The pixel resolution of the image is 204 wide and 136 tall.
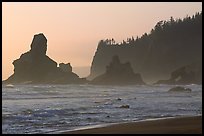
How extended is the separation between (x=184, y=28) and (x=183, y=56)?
12123 mm

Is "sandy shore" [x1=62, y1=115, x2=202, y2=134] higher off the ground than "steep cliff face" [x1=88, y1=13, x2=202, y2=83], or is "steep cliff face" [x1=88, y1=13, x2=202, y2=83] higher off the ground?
"steep cliff face" [x1=88, y1=13, x2=202, y2=83]

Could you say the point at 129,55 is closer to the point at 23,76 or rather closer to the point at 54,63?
the point at 54,63

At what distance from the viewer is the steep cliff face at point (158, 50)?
13075cm

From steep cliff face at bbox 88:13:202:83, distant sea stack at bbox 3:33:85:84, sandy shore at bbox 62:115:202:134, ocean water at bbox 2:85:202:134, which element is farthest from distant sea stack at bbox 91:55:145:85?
sandy shore at bbox 62:115:202:134

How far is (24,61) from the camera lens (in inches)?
3789

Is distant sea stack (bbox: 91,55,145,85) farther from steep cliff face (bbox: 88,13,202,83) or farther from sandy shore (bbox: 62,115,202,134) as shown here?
sandy shore (bbox: 62,115,202,134)

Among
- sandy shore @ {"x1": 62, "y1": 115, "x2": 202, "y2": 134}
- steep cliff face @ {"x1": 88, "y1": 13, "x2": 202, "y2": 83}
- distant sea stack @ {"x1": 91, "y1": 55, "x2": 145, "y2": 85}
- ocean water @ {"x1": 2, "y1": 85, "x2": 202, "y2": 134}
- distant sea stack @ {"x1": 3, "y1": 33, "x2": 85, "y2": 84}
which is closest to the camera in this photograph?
sandy shore @ {"x1": 62, "y1": 115, "x2": 202, "y2": 134}

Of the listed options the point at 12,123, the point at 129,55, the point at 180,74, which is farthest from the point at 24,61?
the point at 12,123

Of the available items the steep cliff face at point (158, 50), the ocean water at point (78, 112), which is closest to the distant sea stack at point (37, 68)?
the steep cliff face at point (158, 50)

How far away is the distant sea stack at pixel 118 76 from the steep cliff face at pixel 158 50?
30.6 meters

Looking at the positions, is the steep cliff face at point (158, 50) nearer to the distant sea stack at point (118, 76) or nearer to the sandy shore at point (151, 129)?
the distant sea stack at point (118, 76)

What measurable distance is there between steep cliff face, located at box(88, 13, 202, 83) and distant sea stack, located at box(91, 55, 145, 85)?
30.6m

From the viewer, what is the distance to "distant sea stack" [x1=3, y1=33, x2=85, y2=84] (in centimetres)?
9500

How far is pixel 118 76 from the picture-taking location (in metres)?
93.8
